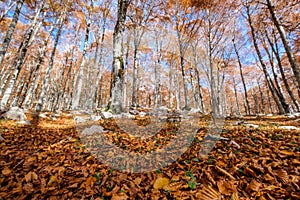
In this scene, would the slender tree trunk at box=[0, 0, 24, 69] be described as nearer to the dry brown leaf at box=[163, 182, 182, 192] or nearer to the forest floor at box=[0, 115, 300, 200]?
the forest floor at box=[0, 115, 300, 200]

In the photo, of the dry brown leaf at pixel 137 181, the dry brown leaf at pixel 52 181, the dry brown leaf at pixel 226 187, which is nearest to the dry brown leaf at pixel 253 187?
the dry brown leaf at pixel 226 187

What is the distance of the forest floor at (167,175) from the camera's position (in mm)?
1498

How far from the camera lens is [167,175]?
1901 mm

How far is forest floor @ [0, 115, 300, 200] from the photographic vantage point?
4.91ft

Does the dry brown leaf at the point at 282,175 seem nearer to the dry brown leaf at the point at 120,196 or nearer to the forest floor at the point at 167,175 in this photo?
the forest floor at the point at 167,175

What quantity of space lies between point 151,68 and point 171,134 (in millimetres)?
20118

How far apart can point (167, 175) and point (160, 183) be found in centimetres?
20

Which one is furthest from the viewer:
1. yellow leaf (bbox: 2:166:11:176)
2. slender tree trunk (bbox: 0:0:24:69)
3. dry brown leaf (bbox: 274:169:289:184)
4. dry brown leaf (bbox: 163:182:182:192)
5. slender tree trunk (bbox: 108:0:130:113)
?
slender tree trunk (bbox: 108:0:130:113)

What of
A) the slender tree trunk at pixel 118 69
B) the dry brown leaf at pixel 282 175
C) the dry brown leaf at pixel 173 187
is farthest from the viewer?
the slender tree trunk at pixel 118 69

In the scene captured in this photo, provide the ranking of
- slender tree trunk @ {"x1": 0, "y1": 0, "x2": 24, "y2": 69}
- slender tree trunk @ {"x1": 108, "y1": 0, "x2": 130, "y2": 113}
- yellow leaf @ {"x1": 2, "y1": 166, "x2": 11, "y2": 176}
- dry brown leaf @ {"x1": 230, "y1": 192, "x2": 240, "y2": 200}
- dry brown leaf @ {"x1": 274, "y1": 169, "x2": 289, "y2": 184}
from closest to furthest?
dry brown leaf @ {"x1": 230, "y1": 192, "x2": 240, "y2": 200} → dry brown leaf @ {"x1": 274, "y1": 169, "x2": 289, "y2": 184} → yellow leaf @ {"x1": 2, "y1": 166, "x2": 11, "y2": 176} → slender tree trunk @ {"x1": 0, "y1": 0, "x2": 24, "y2": 69} → slender tree trunk @ {"x1": 108, "y1": 0, "x2": 130, "y2": 113}

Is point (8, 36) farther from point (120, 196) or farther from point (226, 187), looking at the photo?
point (226, 187)

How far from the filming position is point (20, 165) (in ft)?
6.81

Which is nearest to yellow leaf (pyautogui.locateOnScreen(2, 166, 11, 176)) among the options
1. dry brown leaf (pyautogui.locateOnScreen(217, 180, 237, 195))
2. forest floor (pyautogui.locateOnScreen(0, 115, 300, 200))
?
forest floor (pyautogui.locateOnScreen(0, 115, 300, 200))

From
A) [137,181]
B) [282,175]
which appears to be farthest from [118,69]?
[282,175]
